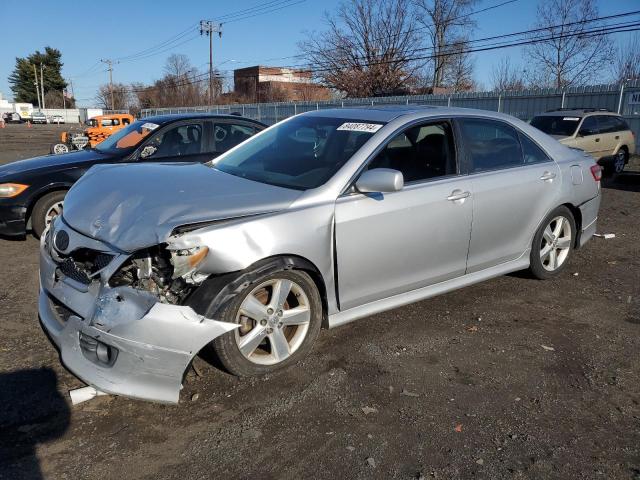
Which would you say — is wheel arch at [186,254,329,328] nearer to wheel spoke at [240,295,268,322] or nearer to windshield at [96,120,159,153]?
wheel spoke at [240,295,268,322]

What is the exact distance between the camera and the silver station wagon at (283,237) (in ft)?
9.02

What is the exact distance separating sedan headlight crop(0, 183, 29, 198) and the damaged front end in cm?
353

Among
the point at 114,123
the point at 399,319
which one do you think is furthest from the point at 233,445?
the point at 114,123

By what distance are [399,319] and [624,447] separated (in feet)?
6.07

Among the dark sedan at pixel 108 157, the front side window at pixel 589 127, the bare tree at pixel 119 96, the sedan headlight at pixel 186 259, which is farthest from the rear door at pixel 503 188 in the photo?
the bare tree at pixel 119 96

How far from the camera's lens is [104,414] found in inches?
113

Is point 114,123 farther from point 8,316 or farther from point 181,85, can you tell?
point 181,85

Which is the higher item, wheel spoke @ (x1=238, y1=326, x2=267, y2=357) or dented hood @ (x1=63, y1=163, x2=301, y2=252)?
dented hood @ (x1=63, y1=163, x2=301, y2=252)

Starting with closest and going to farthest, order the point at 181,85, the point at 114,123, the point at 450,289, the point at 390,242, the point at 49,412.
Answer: the point at 49,412 → the point at 390,242 → the point at 450,289 → the point at 114,123 → the point at 181,85

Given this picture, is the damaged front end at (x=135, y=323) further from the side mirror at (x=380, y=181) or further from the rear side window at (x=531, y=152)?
the rear side window at (x=531, y=152)

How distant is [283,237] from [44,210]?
422 centimetres

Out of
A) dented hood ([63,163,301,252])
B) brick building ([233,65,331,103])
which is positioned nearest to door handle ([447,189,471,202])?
dented hood ([63,163,301,252])

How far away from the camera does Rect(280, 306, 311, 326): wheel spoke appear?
3211 millimetres

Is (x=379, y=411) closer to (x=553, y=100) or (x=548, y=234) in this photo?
(x=548, y=234)
